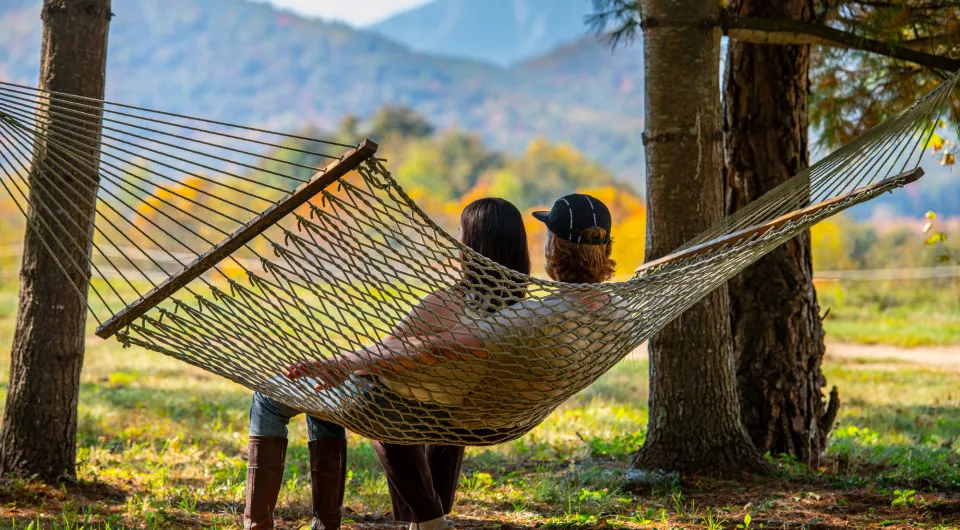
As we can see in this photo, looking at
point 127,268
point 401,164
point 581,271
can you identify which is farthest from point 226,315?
point 401,164

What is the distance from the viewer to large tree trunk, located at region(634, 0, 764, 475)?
2359mm

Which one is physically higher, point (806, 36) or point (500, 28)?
point (500, 28)

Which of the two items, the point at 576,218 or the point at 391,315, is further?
the point at 576,218

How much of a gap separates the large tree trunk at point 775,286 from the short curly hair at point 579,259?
104 centimetres

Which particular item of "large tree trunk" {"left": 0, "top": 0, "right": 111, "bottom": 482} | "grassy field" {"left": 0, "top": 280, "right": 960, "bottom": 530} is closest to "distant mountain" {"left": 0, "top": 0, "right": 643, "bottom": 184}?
"grassy field" {"left": 0, "top": 280, "right": 960, "bottom": 530}

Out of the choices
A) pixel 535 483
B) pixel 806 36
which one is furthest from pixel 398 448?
pixel 806 36

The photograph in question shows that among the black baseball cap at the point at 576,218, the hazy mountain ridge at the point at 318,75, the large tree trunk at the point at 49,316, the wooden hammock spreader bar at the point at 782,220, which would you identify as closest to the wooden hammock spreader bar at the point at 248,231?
the black baseball cap at the point at 576,218

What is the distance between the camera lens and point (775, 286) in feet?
9.06

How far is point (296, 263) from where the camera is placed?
1.64 m

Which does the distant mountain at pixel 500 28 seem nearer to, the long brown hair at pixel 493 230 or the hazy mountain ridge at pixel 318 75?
the hazy mountain ridge at pixel 318 75

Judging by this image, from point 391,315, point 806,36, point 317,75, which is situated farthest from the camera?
point 317,75

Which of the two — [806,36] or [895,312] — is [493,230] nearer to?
[806,36]

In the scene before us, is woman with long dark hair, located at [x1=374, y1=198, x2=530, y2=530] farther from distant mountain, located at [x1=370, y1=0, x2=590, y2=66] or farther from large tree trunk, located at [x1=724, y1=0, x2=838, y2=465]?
distant mountain, located at [x1=370, y1=0, x2=590, y2=66]

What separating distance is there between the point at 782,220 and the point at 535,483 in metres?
1.12
